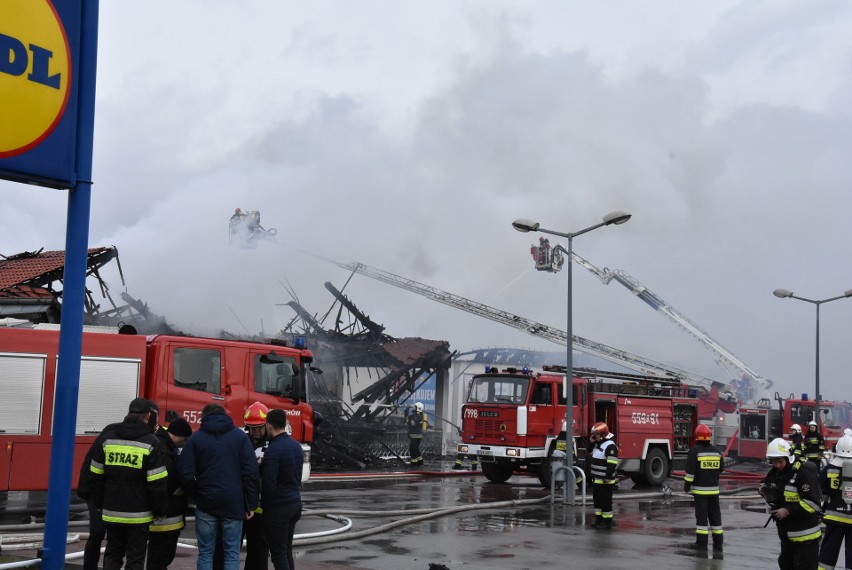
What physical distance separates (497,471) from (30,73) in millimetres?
15912

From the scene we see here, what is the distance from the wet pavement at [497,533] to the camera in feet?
30.6

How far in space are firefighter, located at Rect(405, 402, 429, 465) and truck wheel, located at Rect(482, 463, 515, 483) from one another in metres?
2.84

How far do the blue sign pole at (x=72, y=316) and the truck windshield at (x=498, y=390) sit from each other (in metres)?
13.8

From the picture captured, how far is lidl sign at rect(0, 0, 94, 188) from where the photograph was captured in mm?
4363

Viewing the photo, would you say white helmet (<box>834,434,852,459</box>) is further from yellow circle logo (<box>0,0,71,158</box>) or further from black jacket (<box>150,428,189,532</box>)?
yellow circle logo (<box>0,0,71,158</box>)

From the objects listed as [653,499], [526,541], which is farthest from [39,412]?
[653,499]

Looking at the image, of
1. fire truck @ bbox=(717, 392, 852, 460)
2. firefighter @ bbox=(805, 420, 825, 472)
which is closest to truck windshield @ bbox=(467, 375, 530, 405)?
firefighter @ bbox=(805, 420, 825, 472)

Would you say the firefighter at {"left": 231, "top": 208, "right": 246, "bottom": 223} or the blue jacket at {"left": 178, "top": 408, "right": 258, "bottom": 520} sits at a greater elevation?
the firefighter at {"left": 231, "top": 208, "right": 246, "bottom": 223}

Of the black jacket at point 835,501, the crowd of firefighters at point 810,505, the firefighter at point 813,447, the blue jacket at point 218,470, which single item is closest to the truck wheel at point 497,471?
the firefighter at point 813,447

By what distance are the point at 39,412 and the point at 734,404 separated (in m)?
28.1

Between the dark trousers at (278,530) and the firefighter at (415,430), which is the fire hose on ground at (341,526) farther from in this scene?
the firefighter at (415,430)

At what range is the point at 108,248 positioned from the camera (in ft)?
55.5

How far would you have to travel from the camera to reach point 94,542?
6.86 m

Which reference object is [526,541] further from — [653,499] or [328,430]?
[328,430]
